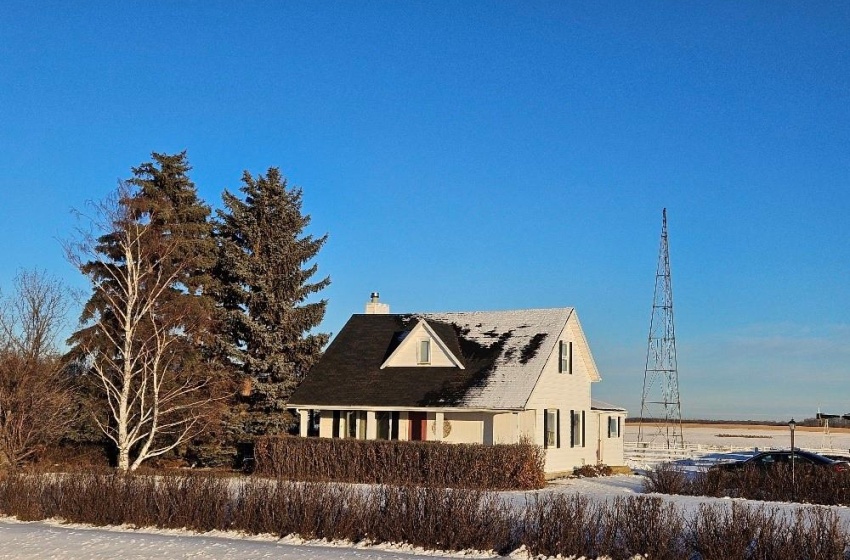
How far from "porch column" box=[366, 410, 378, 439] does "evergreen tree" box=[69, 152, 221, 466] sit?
20.4 feet

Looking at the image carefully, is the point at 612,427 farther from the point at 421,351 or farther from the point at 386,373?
the point at 386,373

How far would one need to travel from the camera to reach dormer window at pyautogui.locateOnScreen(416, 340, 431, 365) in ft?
124

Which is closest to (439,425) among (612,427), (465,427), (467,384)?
(465,427)

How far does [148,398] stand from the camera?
36.9 meters

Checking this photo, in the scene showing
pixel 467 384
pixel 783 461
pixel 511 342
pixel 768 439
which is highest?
pixel 511 342

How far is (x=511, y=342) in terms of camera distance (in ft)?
124

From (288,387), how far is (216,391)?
4.67 m

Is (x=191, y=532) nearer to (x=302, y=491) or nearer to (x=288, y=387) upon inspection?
(x=302, y=491)

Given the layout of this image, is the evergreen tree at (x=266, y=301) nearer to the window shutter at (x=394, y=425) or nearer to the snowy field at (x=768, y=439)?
the window shutter at (x=394, y=425)

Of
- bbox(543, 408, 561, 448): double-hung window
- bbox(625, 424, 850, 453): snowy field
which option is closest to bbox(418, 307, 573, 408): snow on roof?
bbox(543, 408, 561, 448): double-hung window

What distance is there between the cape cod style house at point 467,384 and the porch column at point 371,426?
0.04 meters

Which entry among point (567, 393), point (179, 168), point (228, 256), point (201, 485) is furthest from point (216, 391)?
point (201, 485)

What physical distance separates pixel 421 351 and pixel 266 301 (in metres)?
9.33

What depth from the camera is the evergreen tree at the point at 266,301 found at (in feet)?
140
